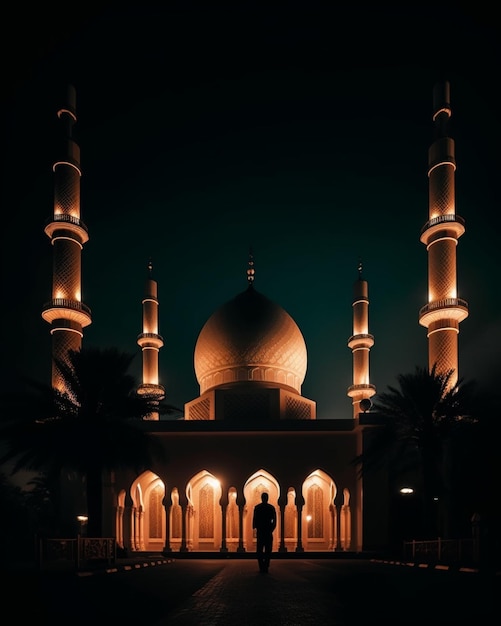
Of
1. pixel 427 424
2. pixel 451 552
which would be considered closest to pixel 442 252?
pixel 427 424

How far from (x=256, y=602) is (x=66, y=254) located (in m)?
23.8

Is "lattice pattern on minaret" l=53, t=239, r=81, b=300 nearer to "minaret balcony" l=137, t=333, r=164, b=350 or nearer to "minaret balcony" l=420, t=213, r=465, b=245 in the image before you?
"minaret balcony" l=137, t=333, r=164, b=350

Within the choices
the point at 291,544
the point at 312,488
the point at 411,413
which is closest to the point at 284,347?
the point at 312,488

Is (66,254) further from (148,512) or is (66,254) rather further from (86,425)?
(86,425)

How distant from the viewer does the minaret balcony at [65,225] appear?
28.4m

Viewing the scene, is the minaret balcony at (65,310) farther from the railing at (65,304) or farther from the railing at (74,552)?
the railing at (74,552)

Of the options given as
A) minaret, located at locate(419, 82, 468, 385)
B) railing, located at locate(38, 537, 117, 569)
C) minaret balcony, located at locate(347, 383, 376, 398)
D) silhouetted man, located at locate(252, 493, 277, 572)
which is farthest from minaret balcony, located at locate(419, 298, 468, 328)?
silhouetted man, located at locate(252, 493, 277, 572)

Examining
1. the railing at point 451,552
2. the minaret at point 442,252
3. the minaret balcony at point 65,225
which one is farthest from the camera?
the minaret balcony at point 65,225

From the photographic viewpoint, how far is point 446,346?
88.8ft

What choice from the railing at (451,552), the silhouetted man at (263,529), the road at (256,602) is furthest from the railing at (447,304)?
the road at (256,602)

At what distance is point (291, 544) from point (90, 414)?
13553 millimetres

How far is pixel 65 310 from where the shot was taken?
89.7 feet

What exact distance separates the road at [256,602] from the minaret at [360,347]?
23.8 m

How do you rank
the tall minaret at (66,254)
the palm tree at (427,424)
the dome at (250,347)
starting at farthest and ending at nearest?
the dome at (250,347) < the tall minaret at (66,254) < the palm tree at (427,424)
